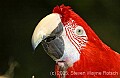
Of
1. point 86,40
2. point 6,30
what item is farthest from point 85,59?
point 6,30

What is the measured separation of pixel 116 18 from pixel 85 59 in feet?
0.88

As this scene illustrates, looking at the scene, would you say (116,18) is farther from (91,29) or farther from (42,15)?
(42,15)

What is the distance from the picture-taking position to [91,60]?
1.01 meters

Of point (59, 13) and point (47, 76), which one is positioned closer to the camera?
point (59, 13)

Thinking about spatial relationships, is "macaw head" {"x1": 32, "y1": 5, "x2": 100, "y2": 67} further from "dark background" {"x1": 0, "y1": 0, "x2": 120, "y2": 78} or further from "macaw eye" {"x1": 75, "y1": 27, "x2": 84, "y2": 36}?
"dark background" {"x1": 0, "y1": 0, "x2": 120, "y2": 78}

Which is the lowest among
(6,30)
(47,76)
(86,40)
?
(47,76)

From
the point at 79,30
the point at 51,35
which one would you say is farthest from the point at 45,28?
the point at 79,30

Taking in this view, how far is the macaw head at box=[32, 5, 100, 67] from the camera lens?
984 millimetres

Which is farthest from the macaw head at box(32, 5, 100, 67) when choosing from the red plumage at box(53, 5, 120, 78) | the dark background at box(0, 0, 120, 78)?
the dark background at box(0, 0, 120, 78)

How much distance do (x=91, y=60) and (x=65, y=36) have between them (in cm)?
13

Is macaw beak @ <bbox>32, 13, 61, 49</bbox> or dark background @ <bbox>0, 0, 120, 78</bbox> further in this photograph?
dark background @ <bbox>0, 0, 120, 78</bbox>

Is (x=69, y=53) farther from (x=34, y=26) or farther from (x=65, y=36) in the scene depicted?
(x=34, y=26)

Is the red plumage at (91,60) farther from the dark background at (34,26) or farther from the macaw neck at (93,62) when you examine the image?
the dark background at (34,26)

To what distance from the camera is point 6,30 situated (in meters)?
1.21
